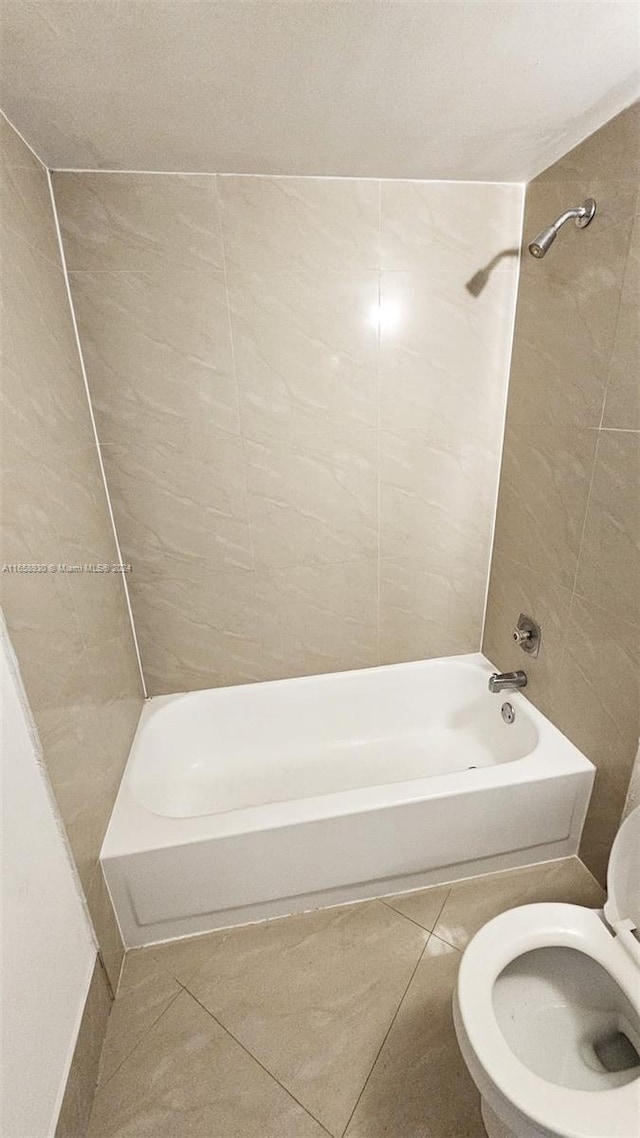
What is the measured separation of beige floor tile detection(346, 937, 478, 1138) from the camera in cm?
100

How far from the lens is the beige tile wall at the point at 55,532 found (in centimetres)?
98

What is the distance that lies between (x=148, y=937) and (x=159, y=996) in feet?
0.48

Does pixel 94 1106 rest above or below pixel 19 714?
below

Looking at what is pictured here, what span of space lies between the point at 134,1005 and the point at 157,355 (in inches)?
70.4

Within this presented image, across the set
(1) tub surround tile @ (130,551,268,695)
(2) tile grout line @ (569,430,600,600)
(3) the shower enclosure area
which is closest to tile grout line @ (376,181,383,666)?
(3) the shower enclosure area

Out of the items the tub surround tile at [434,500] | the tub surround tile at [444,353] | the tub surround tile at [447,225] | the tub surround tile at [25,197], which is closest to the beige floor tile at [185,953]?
the tub surround tile at [434,500]

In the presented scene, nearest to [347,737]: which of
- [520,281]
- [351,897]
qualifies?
[351,897]

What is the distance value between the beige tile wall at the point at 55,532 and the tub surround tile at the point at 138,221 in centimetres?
7

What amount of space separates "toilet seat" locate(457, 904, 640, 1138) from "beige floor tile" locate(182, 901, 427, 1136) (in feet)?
1.42

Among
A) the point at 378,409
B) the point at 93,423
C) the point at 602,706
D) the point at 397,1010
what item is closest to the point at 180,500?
the point at 93,423

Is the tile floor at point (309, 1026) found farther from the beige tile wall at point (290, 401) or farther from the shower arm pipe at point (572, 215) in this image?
the shower arm pipe at point (572, 215)

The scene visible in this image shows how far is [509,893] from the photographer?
4.81 feet

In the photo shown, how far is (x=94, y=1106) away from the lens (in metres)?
1.05

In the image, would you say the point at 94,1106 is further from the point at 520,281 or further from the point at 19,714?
the point at 520,281
